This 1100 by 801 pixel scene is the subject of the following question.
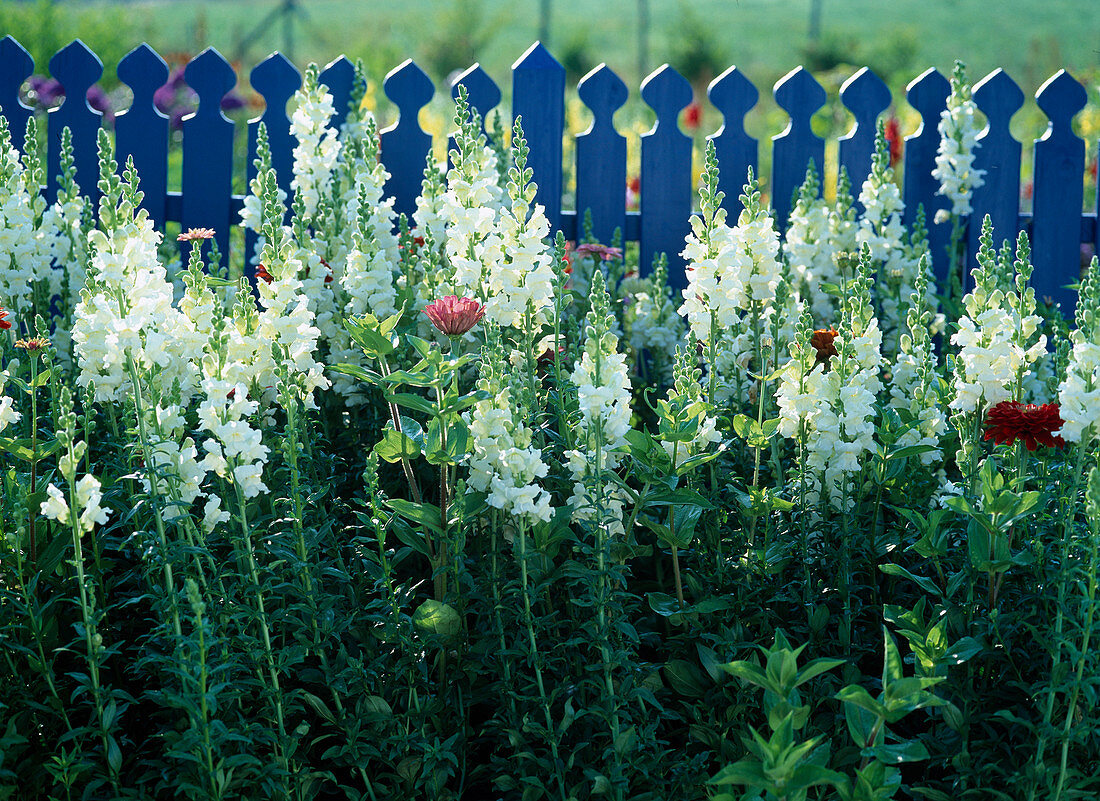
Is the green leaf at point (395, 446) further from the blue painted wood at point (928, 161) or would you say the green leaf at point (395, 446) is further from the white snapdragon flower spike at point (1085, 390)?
the blue painted wood at point (928, 161)

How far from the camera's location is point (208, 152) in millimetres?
4352

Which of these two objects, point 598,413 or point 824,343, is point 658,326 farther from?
point 598,413

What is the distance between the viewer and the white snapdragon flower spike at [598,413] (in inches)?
74.9

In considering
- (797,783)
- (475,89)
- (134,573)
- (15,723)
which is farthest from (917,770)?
(475,89)

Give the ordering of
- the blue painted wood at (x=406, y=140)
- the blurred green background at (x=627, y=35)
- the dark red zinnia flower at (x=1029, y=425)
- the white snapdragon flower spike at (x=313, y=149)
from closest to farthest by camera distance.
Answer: the dark red zinnia flower at (x=1029, y=425)
the white snapdragon flower spike at (x=313, y=149)
the blue painted wood at (x=406, y=140)
the blurred green background at (x=627, y=35)

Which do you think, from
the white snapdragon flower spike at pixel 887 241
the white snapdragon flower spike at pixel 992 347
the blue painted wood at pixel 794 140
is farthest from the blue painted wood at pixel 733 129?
the white snapdragon flower spike at pixel 992 347

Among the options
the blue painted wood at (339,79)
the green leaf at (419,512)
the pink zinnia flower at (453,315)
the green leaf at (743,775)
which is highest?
the blue painted wood at (339,79)

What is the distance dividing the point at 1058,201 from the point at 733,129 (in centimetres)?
138

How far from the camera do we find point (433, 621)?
6.50ft

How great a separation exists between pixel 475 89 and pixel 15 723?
3.11 meters

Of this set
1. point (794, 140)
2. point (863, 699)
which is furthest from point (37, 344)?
point (794, 140)

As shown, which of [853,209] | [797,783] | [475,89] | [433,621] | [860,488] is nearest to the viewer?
[797,783]

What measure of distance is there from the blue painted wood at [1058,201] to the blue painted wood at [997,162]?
0.35ft

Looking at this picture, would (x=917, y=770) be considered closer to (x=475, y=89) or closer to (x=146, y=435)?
(x=146, y=435)
